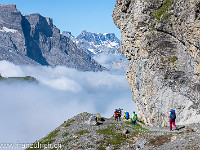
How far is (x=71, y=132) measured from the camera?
119ft

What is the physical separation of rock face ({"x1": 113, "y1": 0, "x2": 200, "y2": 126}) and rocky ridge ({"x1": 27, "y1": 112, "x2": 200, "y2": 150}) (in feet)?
40.1

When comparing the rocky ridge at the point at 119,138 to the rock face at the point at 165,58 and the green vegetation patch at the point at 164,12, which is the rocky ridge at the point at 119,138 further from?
the green vegetation patch at the point at 164,12

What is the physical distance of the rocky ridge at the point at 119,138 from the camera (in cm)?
2453

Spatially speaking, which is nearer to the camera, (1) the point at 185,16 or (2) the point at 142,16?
(1) the point at 185,16

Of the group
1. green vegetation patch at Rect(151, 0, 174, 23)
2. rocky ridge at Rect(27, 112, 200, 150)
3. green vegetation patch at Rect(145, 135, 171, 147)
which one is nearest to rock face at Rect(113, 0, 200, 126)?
green vegetation patch at Rect(151, 0, 174, 23)

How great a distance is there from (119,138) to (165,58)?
2620cm

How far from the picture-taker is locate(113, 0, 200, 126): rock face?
42.2m

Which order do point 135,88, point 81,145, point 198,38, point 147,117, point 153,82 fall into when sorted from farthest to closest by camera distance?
point 135,88
point 147,117
point 153,82
point 198,38
point 81,145

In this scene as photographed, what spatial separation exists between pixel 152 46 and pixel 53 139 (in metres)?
32.4

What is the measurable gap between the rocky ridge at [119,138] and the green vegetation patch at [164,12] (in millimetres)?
30129

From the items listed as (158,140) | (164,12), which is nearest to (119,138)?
(158,140)

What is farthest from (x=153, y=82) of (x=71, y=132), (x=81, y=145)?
(x=81, y=145)

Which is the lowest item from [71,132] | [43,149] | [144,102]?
[43,149]

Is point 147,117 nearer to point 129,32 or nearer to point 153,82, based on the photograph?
point 153,82
